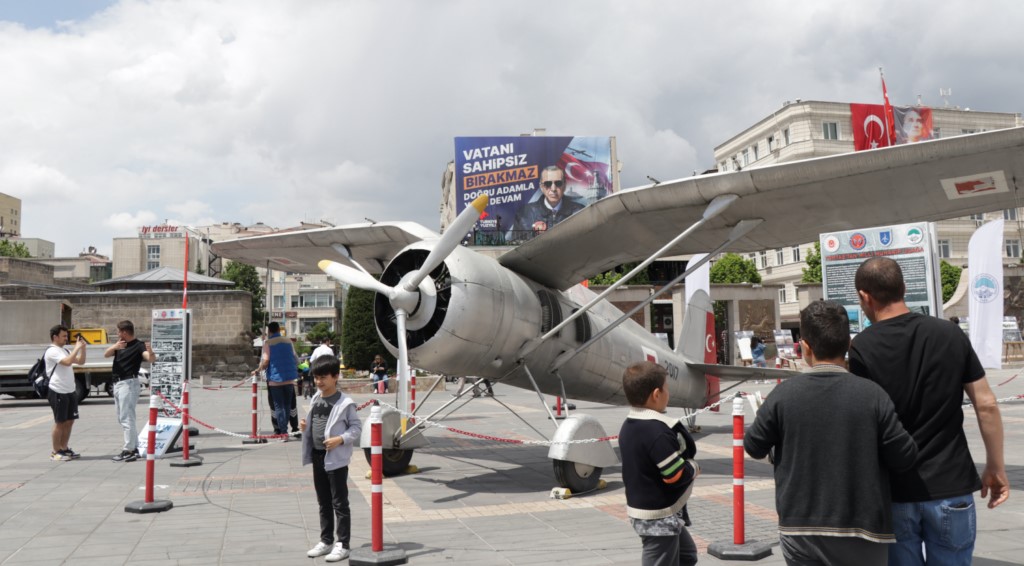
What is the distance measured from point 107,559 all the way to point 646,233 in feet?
21.4

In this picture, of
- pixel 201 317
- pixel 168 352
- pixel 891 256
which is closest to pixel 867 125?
pixel 891 256

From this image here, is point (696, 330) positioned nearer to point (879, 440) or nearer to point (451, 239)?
Result: point (451, 239)

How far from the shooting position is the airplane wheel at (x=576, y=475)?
747cm

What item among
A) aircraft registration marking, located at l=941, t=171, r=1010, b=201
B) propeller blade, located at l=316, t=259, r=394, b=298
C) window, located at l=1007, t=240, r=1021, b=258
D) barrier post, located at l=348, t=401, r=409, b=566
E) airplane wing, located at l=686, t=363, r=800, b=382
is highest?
window, located at l=1007, t=240, r=1021, b=258

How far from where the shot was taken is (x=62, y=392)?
984 cm

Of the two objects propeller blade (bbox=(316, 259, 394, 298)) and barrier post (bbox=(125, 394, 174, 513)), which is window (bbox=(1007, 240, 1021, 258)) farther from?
barrier post (bbox=(125, 394, 174, 513))

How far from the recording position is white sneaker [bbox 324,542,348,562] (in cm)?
510

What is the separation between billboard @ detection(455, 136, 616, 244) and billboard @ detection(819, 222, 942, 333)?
3671 cm

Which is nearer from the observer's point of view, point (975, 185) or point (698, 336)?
point (975, 185)

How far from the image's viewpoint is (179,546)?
5551mm

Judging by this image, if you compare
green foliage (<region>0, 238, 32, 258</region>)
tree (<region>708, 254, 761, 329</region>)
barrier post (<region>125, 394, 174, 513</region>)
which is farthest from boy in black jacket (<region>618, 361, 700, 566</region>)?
green foliage (<region>0, 238, 32, 258</region>)

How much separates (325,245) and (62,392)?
4203 millimetres

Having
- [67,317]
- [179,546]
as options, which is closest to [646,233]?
[179,546]

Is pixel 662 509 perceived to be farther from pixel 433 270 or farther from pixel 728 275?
pixel 728 275
